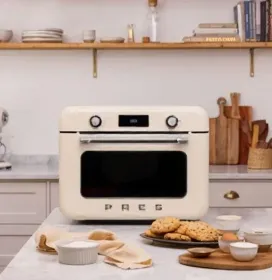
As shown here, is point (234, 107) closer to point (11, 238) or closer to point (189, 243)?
point (11, 238)

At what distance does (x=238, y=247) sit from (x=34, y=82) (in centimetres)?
287

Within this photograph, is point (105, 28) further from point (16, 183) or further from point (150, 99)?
point (16, 183)

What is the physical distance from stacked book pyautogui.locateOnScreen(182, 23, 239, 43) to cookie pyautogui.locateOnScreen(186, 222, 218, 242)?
92.1 inches

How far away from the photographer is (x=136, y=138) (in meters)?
2.40

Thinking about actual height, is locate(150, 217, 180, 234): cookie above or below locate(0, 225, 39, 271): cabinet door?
above

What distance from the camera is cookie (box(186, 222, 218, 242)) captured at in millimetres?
1896

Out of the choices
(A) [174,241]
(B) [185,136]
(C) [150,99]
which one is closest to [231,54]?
(C) [150,99]

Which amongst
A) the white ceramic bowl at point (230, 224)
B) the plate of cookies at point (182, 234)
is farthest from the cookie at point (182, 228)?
the white ceramic bowl at point (230, 224)

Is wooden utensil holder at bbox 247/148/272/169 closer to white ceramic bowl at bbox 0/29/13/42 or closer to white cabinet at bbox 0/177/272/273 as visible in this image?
white cabinet at bbox 0/177/272/273

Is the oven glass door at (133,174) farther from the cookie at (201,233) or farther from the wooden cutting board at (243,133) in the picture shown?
the wooden cutting board at (243,133)

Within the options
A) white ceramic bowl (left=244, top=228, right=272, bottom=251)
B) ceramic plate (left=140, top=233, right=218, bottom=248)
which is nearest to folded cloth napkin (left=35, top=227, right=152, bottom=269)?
ceramic plate (left=140, top=233, right=218, bottom=248)

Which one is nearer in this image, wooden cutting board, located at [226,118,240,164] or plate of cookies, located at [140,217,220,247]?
plate of cookies, located at [140,217,220,247]

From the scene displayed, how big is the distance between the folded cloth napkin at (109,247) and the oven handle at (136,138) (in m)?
0.44

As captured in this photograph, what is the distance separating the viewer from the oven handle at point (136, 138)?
2.38 m
